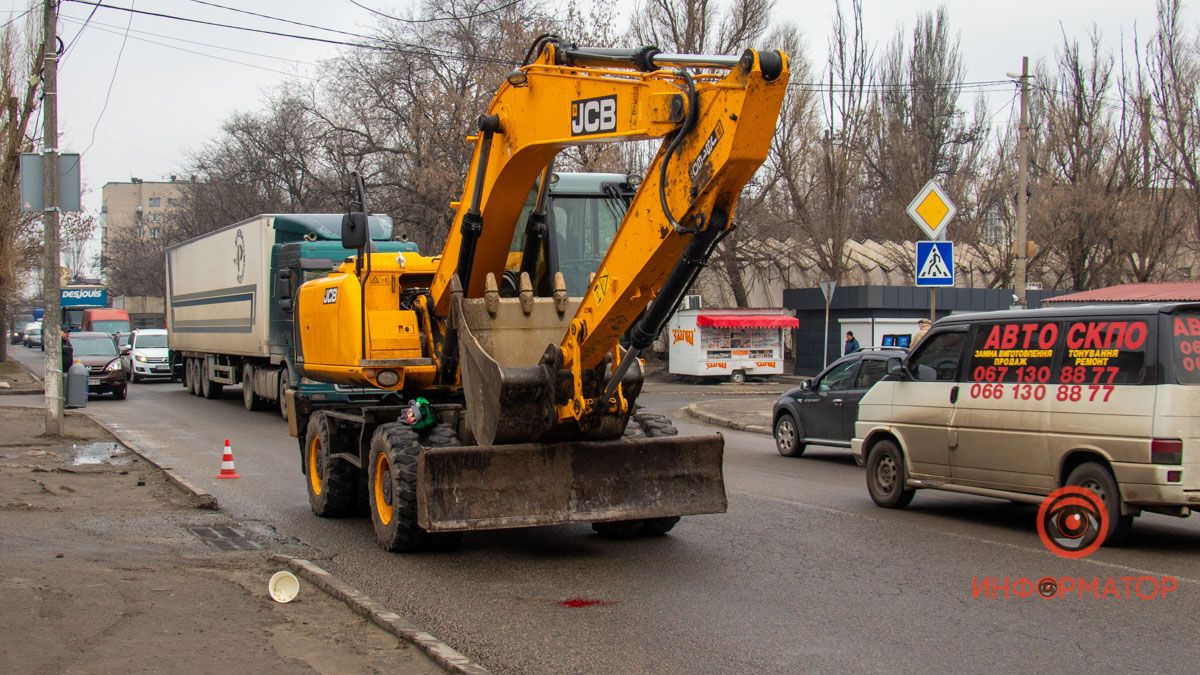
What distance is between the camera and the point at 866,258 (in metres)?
47.9

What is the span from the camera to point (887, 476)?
12.4 metres

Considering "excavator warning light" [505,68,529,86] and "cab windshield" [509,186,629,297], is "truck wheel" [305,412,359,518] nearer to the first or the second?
"cab windshield" [509,186,629,297]

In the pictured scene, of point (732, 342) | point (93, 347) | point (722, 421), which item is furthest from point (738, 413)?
point (93, 347)

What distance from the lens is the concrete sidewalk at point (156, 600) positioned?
6.34 metres

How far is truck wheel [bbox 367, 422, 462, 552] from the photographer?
9.45 meters

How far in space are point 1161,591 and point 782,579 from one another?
2.58 m

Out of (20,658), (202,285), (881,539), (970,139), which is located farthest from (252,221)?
(970,139)

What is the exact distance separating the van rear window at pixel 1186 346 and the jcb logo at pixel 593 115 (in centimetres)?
492

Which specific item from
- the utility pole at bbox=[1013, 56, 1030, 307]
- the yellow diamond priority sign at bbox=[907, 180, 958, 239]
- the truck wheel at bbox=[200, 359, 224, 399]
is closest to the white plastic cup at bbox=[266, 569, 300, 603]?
the yellow diamond priority sign at bbox=[907, 180, 958, 239]

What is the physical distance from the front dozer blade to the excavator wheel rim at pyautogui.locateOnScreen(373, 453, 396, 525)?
977mm

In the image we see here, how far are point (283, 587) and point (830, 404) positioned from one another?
34.8 feet

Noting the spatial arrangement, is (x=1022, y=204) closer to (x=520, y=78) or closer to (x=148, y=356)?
(x=520, y=78)

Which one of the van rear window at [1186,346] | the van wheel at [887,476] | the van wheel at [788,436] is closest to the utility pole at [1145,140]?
the van wheel at [788,436]

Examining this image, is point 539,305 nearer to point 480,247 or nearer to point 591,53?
point 480,247
